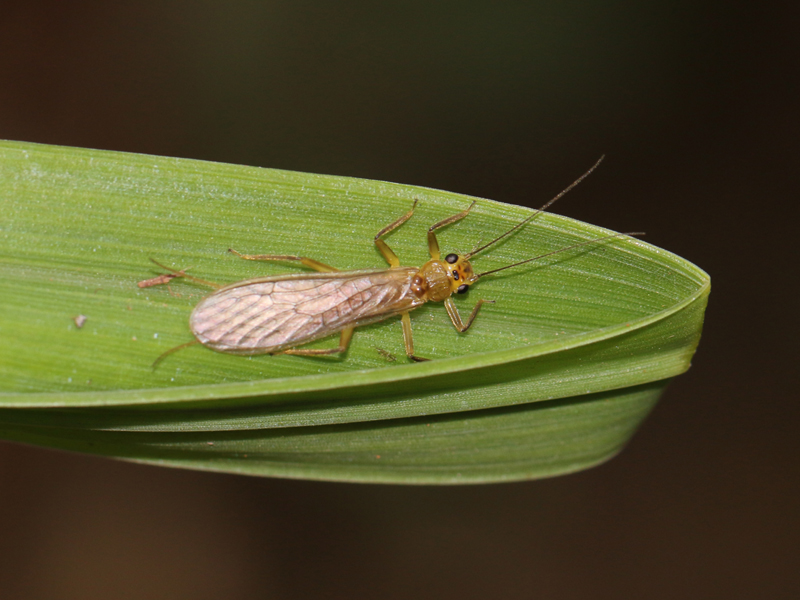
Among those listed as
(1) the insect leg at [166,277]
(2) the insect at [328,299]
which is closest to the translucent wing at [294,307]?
(2) the insect at [328,299]

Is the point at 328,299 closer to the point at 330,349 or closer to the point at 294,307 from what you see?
the point at 294,307

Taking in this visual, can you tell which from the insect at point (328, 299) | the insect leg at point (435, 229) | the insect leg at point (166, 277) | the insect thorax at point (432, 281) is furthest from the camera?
the insect thorax at point (432, 281)

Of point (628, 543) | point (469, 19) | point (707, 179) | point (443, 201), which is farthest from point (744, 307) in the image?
point (443, 201)

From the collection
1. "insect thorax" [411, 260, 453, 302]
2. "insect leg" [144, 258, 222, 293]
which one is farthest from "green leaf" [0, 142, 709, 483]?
"insect thorax" [411, 260, 453, 302]

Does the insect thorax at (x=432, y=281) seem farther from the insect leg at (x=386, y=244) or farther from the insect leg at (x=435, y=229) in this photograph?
the insect leg at (x=386, y=244)

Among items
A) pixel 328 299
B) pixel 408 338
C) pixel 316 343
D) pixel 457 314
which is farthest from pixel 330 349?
pixel 457 314

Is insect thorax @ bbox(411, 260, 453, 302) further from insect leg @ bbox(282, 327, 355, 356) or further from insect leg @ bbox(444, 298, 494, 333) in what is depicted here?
insect leg @ bbox(282, 327, 355, 356)

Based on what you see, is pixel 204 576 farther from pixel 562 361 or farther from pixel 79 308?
pixel 562 361
